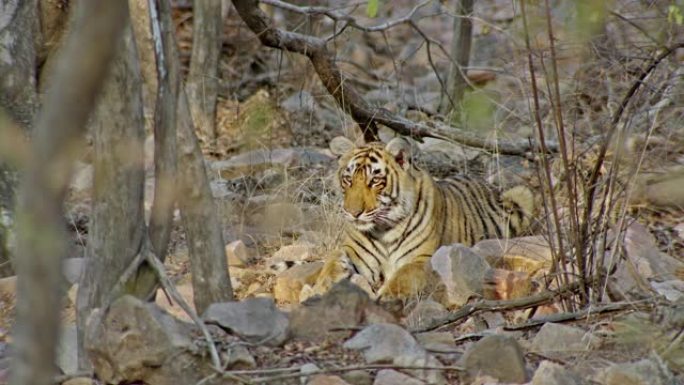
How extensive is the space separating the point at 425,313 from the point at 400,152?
1.84 meters

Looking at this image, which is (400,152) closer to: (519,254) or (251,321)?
(519,254)

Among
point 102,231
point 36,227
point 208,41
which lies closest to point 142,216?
point 102,231

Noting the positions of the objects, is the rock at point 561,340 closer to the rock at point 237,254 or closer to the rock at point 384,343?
the rock at point 384,343

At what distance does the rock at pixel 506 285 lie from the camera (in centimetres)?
588

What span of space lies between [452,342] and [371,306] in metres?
0.38

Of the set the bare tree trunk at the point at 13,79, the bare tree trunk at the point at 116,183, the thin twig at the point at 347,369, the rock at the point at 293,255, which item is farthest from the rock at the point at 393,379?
the rock at the point at 293,255

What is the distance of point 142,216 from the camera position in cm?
428

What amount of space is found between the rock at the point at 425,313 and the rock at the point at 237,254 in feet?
5.09

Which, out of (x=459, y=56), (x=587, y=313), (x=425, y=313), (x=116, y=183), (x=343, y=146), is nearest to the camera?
(x=116, y=183)

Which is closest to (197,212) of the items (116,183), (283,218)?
(116,183)

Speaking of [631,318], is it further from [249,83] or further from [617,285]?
[249,83]

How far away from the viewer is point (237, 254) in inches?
285

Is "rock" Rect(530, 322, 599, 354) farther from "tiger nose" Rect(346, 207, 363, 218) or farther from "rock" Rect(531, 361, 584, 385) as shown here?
"tiger nose" Rect(346, 207, 363, 218)

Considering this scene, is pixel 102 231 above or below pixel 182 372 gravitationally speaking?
above
